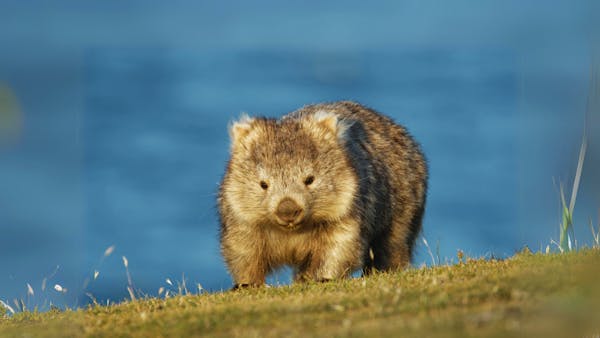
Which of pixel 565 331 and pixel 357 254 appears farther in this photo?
pixel 357 254

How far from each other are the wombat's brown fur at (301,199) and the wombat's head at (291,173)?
1 cm

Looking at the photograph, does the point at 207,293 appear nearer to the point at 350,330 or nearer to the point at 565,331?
the point at 350,330

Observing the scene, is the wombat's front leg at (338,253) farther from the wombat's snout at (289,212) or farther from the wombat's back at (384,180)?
the wombat's snout at (289,212)

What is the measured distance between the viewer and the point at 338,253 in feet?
34.5

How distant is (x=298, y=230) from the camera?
423 inches

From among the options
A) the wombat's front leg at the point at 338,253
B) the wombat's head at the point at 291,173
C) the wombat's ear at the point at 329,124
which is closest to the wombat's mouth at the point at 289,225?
the wombat's head at the point at 291,173

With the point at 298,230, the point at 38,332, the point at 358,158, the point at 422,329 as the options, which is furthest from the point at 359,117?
the point at 422,329

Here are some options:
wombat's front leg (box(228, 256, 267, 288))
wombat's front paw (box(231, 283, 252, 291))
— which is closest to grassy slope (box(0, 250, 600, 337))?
wombat's front paw (box(231, 283, 252, 291))

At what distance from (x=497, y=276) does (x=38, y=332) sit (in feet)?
12.7

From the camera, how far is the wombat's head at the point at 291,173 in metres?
10.2

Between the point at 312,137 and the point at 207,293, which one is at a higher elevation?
the point at 312,137

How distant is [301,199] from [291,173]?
15.7 inches

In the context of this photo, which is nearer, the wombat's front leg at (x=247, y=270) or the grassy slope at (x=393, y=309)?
the grassy slope at (x=393, y=309)

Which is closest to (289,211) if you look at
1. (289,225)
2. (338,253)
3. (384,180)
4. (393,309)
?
(289,225)
